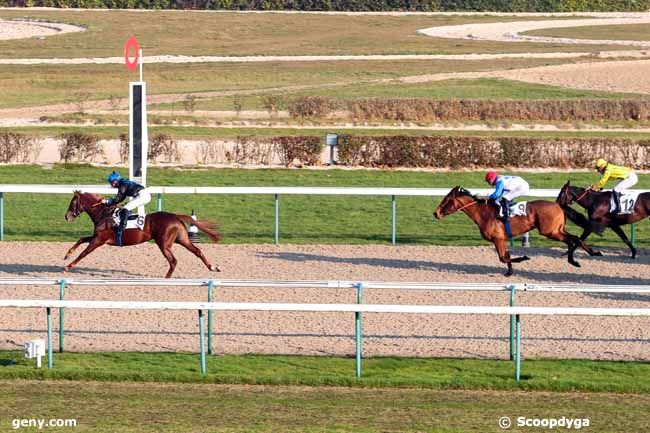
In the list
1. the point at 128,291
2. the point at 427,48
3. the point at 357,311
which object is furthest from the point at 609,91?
the point at 357,311

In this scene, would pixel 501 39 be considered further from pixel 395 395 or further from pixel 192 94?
pixel 395 395

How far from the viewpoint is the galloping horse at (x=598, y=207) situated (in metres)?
15.6

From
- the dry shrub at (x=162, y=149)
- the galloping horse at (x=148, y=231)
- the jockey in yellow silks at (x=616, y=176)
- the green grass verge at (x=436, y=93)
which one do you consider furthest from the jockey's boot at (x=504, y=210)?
the green grass verge at (x=436, y=93)

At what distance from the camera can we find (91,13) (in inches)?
2719

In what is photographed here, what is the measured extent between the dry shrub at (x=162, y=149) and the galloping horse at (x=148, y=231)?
9503mm

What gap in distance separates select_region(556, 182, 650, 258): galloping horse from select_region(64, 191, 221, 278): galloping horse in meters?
3.89

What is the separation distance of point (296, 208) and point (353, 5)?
184ft

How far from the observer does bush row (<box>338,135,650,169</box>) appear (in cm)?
2312

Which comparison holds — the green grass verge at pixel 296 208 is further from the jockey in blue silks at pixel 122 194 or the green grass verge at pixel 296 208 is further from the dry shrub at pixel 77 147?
the jockey in blue silks at pixel 122 194

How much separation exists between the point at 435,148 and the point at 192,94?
677 inches

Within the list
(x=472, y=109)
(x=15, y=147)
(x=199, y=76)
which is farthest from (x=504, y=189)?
(x=199, y=76)

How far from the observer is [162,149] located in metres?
24.2

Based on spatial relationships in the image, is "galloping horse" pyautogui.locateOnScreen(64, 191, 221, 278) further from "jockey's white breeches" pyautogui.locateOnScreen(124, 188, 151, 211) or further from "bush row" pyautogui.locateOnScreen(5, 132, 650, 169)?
"bush row" pyautogui.locateOnScreen(5, 132, 650, 169)

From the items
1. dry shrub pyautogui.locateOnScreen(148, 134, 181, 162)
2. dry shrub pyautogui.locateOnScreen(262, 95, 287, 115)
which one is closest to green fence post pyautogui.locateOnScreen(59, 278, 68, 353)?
dry shrub pyautogui.locateOnScreen(148, 134, 181, 162)
